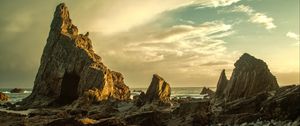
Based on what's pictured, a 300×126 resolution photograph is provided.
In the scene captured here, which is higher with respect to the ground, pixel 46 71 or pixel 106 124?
pixel 46 71

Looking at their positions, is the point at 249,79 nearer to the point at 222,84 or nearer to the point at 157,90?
the point at 222,84

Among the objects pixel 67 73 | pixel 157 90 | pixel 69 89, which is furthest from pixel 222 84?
pixel 67 73

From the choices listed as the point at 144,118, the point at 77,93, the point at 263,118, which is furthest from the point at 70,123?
the point at 77,93

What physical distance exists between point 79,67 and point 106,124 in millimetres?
63110

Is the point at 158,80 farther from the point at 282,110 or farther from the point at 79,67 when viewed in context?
the point at 282,110

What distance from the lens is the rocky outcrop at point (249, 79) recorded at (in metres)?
60.8

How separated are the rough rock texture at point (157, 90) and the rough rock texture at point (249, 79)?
1755cm

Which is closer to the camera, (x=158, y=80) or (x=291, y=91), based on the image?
(x=291, y=91)

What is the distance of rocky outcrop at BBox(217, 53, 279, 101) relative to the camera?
60.8 m

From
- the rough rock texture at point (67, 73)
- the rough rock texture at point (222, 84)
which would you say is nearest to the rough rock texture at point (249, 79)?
the rough rock texture at point (222, 84)

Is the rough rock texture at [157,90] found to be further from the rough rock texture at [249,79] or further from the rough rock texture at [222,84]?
the rough rock texture at [249,79]

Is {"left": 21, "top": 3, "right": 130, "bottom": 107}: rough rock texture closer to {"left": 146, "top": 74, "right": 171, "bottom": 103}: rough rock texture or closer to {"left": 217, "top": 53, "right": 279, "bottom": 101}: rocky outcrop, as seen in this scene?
{"left": 146, "top": 74, "right": 171, "bottom": 103}: rough rock texture

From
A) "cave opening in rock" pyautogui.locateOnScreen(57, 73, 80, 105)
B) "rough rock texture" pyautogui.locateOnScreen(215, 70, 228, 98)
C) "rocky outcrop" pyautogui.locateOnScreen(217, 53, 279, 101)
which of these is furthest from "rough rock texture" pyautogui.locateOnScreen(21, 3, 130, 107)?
"rocky outcrop" pyautogui.locateOnScreen(217, 53, 279, 101)

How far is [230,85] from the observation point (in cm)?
6731
